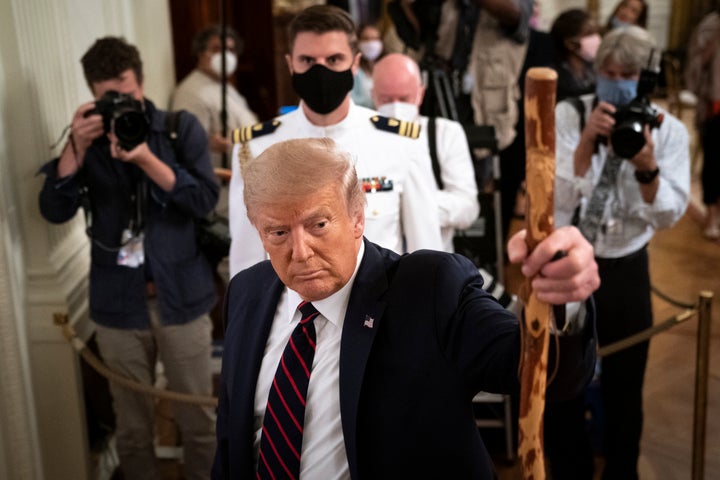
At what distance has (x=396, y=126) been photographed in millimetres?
2861

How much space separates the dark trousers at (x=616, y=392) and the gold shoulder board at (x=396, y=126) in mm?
834

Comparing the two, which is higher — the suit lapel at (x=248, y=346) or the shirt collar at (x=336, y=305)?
the shirt collar at (x=336, y=305)

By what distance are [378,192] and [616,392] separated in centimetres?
124

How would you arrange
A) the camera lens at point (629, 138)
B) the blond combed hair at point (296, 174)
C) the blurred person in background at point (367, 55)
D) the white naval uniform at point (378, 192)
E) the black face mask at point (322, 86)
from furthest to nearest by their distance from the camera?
the blurred person in background at point (367, 55), the camera lens at point (629, 138), the white naval uniform at point (378, 192), the black face mask at point (322, 86), the blond combed hair at point (296, 174)

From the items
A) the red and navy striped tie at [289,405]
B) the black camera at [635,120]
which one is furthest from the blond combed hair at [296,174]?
the black camera at [635,120]

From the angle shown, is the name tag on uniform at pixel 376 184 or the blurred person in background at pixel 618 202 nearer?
the name tag on uniform at pixel 376 184

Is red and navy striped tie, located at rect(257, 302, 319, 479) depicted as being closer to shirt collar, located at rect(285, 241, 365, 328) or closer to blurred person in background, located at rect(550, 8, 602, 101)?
shirt collar, located at rect(285, 241, 365, 328)

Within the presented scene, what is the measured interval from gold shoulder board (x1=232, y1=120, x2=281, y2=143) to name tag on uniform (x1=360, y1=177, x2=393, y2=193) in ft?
1.14

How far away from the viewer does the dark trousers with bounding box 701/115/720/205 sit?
22.6ft

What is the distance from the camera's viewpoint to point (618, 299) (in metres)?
3.12

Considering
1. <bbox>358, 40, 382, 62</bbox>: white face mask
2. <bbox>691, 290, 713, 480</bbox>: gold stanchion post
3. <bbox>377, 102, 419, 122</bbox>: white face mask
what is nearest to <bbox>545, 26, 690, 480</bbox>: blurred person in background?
<bbox>691, 290, 713, 480</bbox>: gold stanchion post

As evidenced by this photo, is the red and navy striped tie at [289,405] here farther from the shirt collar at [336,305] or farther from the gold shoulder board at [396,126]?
the gold shoulder board at [396,126]

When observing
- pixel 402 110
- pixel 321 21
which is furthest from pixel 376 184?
pixel 402 110

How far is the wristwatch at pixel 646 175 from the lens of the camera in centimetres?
300
